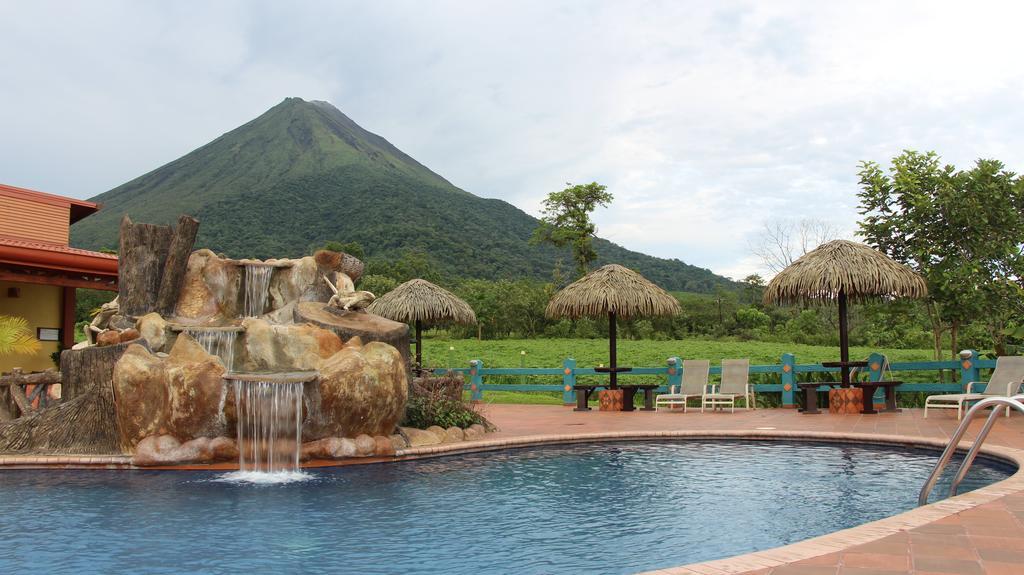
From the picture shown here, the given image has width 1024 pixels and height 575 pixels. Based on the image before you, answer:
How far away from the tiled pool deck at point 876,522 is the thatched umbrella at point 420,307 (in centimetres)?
415

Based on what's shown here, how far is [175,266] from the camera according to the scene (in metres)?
9.52

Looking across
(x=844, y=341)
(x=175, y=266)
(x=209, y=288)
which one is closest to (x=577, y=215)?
(x=844, y=341)

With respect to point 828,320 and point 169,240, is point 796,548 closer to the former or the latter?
point 169,240

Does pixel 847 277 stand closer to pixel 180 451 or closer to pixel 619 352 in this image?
pixel 180 451

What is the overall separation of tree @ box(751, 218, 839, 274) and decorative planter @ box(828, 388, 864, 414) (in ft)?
72.9

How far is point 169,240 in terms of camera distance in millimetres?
9664

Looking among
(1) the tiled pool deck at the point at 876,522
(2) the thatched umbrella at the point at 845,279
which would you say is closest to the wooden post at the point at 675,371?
(2) the thatched umbrella at the point at 845,279

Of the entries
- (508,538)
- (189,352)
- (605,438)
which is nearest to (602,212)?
(605,438)

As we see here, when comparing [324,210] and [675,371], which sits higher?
[324,210]

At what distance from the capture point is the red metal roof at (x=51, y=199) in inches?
630

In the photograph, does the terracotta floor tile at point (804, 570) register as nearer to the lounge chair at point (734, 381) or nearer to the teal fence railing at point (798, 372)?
the teal fence railing at point (798, 372)

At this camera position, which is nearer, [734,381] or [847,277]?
[847,277]

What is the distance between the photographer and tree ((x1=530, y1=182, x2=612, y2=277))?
38.1 m

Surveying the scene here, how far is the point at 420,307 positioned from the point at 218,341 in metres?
6.49
